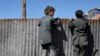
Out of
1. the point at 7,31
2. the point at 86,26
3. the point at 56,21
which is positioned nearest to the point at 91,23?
the point at 86,26

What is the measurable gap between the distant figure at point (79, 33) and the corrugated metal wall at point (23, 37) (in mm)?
329

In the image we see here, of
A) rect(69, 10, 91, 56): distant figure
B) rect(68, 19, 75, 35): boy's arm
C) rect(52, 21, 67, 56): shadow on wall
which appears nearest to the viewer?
rect(69, 10, 91, 56): distant figure

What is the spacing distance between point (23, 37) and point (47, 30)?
1053 mm

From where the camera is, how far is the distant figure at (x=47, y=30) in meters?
8.94

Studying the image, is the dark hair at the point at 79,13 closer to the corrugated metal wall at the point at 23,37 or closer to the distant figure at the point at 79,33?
the distant figure at the point at 79,33

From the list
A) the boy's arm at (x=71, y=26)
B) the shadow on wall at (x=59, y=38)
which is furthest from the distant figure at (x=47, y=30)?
the boy's arm at (x=71, y=26)

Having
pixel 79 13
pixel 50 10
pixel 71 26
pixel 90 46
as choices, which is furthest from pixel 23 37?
pixel 90 46

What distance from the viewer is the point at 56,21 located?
30.1 feet

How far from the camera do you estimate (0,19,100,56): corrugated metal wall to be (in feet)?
31.4

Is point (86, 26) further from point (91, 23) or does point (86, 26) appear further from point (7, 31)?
point (7, 31)

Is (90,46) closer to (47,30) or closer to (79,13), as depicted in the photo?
(79,13)

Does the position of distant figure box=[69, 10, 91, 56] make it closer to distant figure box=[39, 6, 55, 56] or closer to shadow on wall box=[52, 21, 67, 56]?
shadow on wall box=[52, 21, 67, 56]

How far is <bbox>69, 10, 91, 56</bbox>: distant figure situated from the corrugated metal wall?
0.33 meters

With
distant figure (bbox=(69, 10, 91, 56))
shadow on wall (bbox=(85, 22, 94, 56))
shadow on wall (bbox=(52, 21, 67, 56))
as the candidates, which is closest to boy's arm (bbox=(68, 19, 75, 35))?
distant figure (bbox=(69, 10, 91, 56))
